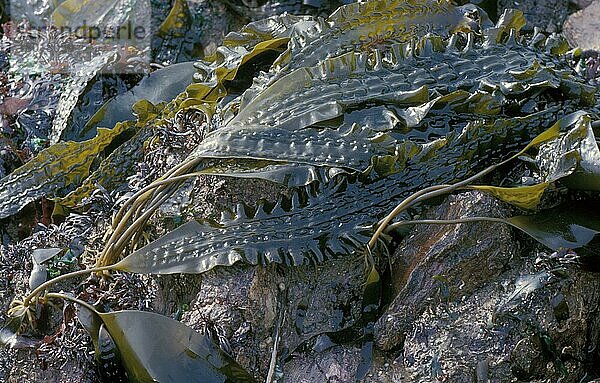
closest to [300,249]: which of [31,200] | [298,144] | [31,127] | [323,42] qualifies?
[298,144]

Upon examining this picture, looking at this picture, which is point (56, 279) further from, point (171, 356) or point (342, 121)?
point (342, 121)

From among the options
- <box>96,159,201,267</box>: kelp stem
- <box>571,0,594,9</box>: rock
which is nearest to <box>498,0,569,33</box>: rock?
<box>571,0,594,9</box>: rock

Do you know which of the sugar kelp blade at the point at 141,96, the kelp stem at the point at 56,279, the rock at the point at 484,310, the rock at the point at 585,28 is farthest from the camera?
the rock at the point at 585,28

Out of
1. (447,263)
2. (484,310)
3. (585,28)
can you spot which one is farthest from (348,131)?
Answer: (585,28)

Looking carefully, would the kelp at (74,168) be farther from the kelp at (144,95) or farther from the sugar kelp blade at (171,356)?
the sugar kelp blade at (171,356)

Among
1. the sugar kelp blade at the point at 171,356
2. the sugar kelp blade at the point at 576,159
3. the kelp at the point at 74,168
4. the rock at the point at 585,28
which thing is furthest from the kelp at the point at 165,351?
the rock at the point at 585,28

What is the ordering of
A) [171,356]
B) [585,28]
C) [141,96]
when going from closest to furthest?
1. [171,356]
2. [141,96]
3. [585,28]
